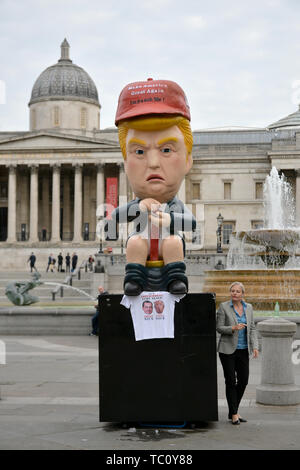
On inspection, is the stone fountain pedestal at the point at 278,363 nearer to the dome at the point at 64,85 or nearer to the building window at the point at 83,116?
the building window at the point at 83,116

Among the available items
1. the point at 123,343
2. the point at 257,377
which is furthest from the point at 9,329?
the point at 123,343

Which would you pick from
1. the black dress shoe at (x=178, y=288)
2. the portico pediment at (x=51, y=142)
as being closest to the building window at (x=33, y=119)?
the portico pediment at (x=51, y=142)

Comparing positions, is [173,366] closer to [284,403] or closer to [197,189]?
[284,403]

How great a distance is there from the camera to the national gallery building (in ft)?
239

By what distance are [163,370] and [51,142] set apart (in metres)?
65.9

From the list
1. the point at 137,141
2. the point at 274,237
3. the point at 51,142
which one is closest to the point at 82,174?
the point at 51,142

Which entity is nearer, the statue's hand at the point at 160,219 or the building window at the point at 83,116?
the statue's hand at the point at 160,219

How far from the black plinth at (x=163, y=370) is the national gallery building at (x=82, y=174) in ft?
192

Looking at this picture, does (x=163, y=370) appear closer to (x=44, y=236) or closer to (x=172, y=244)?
(x=172, y=244)

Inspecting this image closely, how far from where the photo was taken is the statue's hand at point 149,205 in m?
9.49

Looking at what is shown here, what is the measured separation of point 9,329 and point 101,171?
170 ft

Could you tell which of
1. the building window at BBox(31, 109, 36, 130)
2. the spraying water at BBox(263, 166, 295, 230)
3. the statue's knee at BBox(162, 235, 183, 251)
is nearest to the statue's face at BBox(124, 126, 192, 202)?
the statue's knee at BBox(162, 235, 183, 251)

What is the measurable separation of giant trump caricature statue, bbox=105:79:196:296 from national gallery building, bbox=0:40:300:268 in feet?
190

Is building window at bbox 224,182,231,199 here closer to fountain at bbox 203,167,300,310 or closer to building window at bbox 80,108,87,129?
building window at bbox 80,108,87,129
